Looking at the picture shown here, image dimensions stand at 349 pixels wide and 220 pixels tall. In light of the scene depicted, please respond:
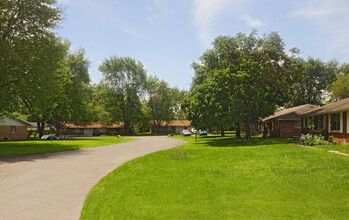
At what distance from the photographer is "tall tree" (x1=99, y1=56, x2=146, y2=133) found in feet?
244

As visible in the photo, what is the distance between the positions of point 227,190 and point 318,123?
23824 mm

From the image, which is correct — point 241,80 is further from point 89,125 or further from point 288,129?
point 89,125

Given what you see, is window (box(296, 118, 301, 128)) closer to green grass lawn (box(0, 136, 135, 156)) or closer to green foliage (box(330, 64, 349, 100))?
green foliage (box(330, 64, 349, 100))

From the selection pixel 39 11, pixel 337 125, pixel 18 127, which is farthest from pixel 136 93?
pixel 337 125

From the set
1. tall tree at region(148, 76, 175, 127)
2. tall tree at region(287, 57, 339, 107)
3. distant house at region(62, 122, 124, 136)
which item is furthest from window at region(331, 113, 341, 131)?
distant house at region(62, 122, 124, 136)

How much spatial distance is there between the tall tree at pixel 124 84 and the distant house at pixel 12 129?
28.1 metres

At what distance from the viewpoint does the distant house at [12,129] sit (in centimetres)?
4392

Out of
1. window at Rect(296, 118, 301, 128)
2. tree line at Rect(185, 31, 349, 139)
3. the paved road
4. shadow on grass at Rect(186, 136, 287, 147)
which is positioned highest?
tree line at Rect(185, 31, 349, 139)

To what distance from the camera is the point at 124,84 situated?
76000mm

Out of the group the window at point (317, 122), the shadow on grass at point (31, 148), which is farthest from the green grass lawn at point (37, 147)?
the window at point (317, 122)

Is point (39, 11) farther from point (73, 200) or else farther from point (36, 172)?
point (73, 200)

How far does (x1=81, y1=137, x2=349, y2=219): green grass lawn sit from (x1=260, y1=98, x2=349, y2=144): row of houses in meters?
9.85

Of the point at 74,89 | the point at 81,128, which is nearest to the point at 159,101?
the point at 81,128

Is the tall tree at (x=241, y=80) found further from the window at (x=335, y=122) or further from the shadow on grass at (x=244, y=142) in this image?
the window at (x=335, y=122)
